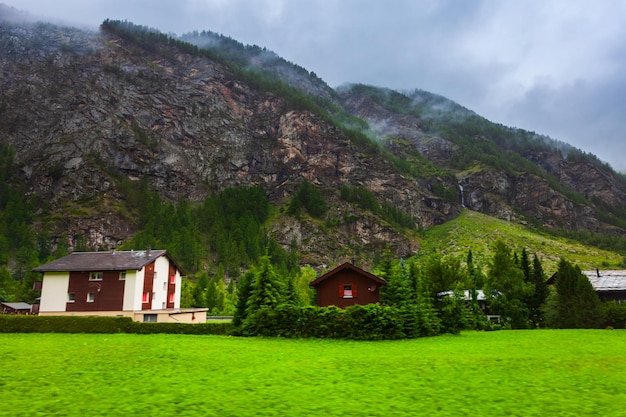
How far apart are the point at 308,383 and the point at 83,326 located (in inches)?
1219

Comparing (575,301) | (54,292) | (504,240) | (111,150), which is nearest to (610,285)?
(575,301)

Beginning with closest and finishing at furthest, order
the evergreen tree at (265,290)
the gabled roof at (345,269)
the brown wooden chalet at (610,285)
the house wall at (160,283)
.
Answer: the evergreen tree at (265,290), the gabled roof at (345,269), the house wall at (160,283), the brown wooden chalet at (610,285)

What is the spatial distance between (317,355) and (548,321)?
36.5m

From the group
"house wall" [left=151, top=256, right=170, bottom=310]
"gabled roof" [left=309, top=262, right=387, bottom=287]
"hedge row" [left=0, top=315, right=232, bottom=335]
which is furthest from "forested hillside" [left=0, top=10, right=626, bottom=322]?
"hedge row" [left=0, top=315, right=232, bottom=335]

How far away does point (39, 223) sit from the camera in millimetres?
144875

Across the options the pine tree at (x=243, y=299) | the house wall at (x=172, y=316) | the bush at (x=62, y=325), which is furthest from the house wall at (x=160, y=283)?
the pine tree at (x=243, y=299)

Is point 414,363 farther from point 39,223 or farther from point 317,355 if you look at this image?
point 39,223

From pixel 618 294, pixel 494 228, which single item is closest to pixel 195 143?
pixel 494 228

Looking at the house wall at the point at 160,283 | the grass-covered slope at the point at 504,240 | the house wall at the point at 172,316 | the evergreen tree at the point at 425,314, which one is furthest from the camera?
the grass-covered slope at the point at 504,240

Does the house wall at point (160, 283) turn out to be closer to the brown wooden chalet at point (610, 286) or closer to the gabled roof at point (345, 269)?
the gabled roof at point (345, 269)

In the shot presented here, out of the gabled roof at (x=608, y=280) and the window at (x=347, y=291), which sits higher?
the gabled roof at (x=608, y=280)

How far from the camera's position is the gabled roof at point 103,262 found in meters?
55.1

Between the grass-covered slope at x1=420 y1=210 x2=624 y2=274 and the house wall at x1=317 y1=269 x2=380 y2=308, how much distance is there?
94.4m

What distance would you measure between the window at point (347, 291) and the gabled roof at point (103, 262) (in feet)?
89.4
